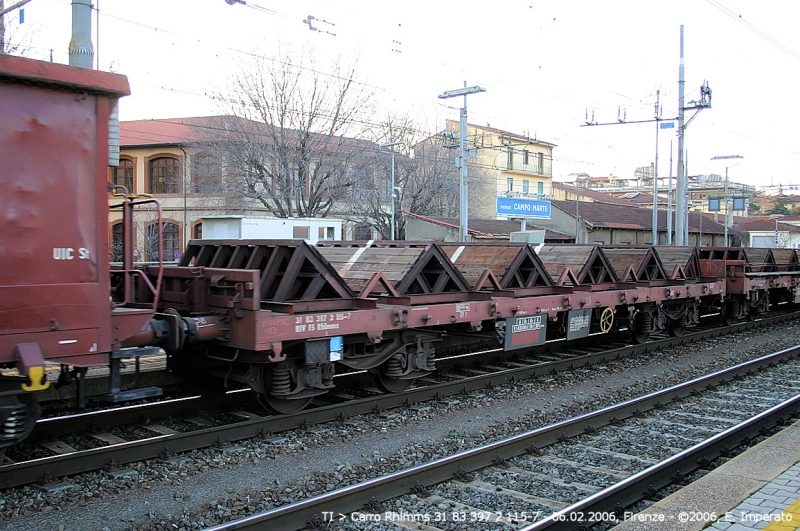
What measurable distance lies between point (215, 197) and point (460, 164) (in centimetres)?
1772

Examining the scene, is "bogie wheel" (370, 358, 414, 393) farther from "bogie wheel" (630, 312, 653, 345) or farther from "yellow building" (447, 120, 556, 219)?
"yellow building" (447, 120, 556, 219)

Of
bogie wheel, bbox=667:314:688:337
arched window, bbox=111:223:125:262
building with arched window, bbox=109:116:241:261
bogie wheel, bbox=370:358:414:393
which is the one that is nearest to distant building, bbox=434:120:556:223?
building with arched window, bbox=109:116:241:261

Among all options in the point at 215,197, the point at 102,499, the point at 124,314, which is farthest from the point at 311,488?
the point at 215,197

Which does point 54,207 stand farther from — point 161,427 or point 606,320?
point 606,320

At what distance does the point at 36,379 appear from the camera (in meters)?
4.71

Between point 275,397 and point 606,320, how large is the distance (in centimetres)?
707

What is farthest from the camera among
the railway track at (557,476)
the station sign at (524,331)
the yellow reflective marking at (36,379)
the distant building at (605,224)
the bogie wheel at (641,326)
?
the distant building at (605,224)

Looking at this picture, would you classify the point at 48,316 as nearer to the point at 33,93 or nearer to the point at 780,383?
the point at 33,93

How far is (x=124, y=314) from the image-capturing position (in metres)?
5.53

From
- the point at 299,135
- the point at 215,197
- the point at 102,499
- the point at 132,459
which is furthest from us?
the point at 215,197

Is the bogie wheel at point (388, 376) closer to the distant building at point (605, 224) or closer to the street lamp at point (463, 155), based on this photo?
the street lamp at point (463, 155)

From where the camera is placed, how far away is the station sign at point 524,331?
9727 millimetres

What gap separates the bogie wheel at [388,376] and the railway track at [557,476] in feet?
7.83

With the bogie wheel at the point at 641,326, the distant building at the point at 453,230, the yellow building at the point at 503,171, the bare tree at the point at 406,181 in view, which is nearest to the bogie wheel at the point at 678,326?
the bogie wheel at the point at 641,326
